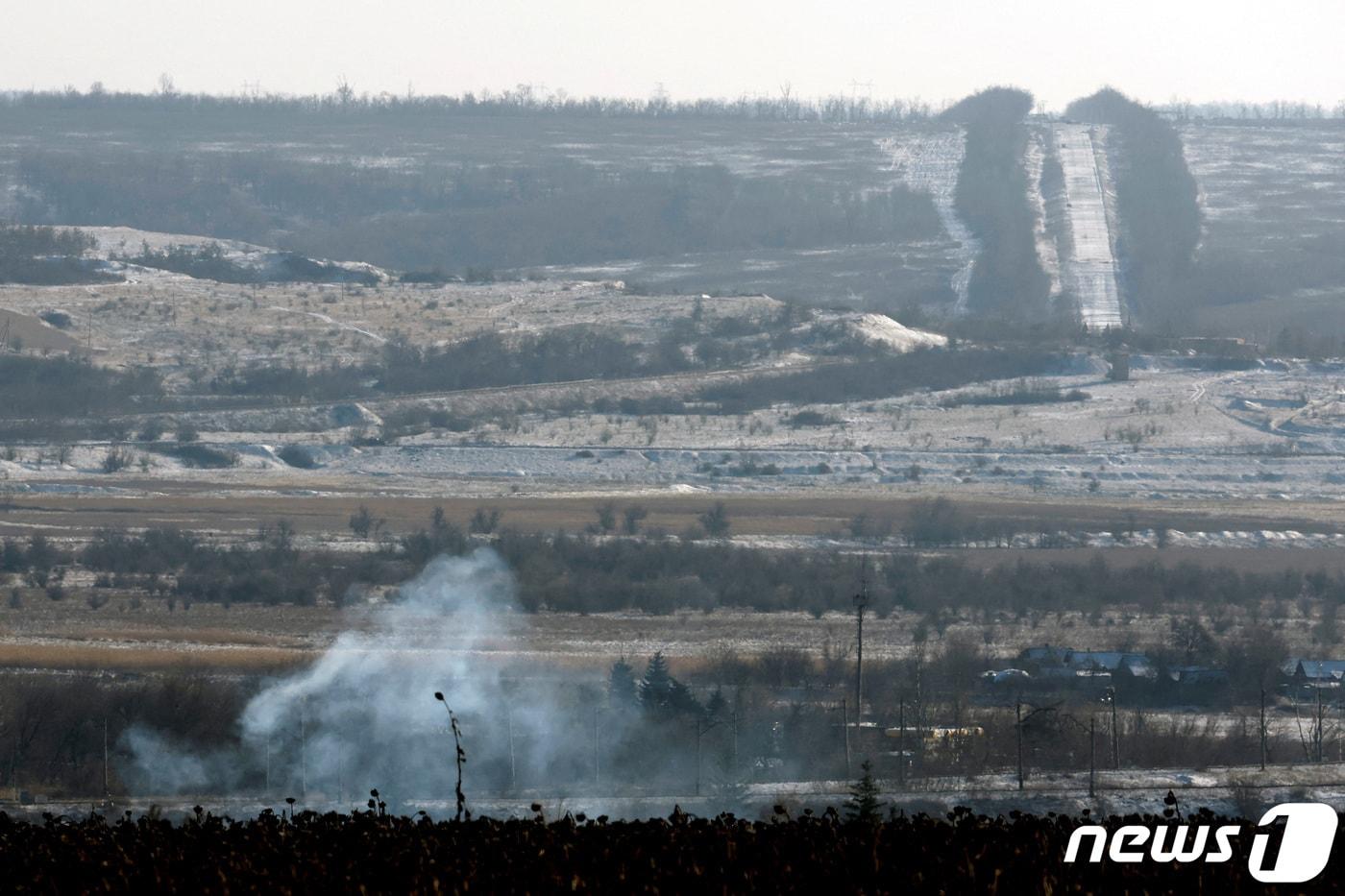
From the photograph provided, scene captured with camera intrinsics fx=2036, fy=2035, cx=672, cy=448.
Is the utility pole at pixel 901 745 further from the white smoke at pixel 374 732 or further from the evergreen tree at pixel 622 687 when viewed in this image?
the white smoke at pixel 374 732

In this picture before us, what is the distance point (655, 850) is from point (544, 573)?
3281cm

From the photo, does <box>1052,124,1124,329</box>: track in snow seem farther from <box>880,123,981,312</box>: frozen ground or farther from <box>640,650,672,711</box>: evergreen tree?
<box>640,650,672,711</box>: evergreen tree

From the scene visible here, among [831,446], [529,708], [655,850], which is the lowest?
[831,446]

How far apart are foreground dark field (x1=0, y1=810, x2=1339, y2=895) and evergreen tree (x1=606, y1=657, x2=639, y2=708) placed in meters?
15.0

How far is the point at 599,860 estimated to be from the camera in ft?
62.4

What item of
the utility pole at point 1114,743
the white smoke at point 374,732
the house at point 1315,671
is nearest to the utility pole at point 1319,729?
the house at point 1315,671

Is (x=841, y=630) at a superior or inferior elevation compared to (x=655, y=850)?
inferior

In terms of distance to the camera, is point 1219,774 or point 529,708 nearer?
point 1219,774

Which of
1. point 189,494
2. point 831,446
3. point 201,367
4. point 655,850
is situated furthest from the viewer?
point 201,367

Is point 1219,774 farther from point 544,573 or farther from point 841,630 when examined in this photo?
point 544,573

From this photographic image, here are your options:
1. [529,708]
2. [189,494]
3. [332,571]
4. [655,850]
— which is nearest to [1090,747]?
[529,708]

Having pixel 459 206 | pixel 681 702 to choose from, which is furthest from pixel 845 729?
pixel 459 206

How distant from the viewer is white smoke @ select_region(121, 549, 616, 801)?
105 ft

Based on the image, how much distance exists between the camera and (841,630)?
46844mm
